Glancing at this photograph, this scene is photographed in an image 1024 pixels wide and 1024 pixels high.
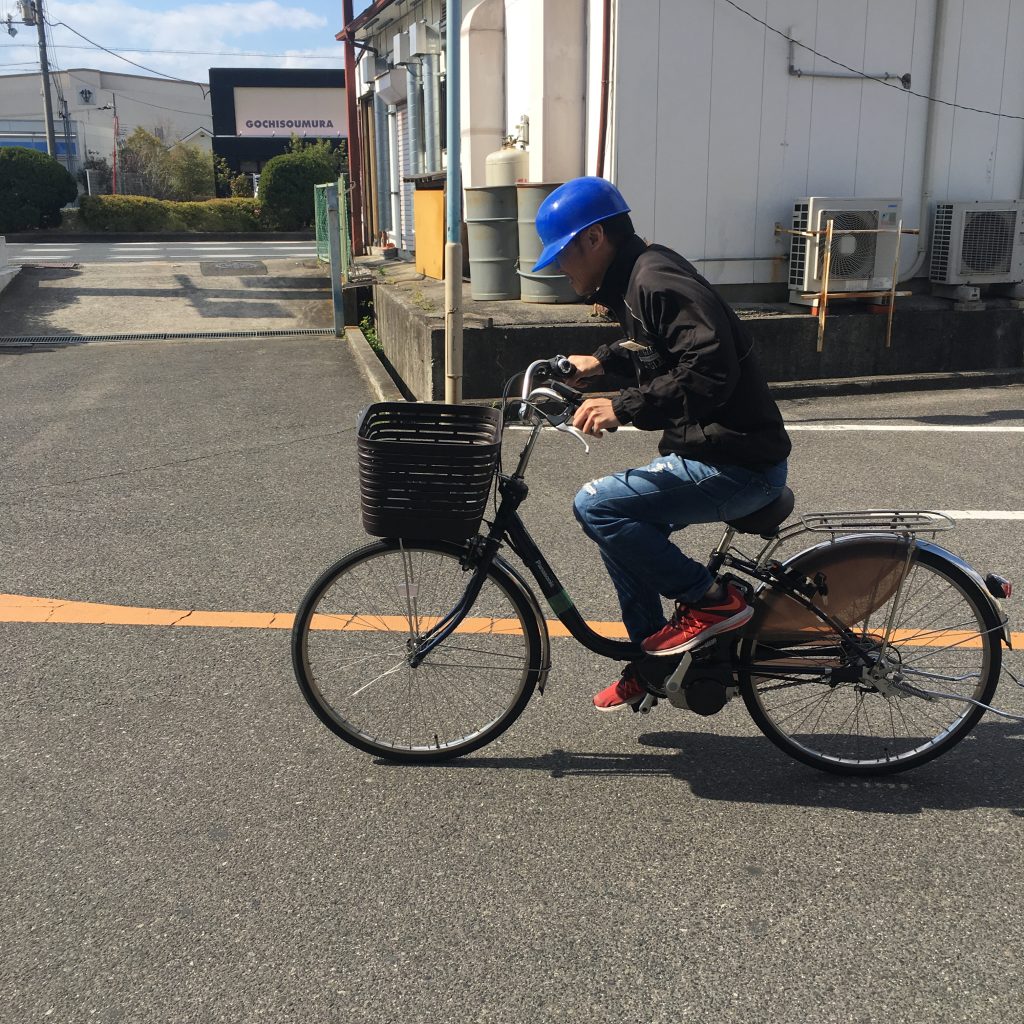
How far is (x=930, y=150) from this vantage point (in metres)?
10.2

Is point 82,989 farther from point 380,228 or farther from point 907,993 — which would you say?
point 380,228

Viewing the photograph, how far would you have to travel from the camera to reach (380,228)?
19.1 metres

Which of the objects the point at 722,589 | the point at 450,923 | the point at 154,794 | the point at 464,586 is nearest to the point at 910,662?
the point at 722,589

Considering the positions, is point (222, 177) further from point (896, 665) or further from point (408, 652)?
point (896, 665)

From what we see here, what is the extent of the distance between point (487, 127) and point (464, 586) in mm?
9518

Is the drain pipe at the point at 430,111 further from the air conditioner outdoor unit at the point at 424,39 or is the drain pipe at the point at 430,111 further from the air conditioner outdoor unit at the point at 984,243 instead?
the air conditioner outdoor unit at the point at 984,243

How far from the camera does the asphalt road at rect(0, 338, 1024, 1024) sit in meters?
2.44

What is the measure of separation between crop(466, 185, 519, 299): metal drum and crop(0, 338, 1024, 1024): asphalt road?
5759mm

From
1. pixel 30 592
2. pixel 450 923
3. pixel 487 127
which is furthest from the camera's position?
pixel 487 127

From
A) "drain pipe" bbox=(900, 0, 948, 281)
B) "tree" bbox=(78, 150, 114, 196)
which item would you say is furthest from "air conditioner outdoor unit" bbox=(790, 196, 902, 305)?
"tree" bbox=(78, 150, 114, 196)

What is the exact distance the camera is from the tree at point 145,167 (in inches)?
1518

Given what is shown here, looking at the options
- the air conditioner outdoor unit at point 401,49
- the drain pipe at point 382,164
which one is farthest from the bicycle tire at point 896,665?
the drain pipe at point 382,164

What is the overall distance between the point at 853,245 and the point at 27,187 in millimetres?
25180

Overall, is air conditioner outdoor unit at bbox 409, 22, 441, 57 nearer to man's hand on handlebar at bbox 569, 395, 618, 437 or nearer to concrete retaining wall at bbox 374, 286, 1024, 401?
concrete retaining wall at bbox 374, 286, 1024, 401
